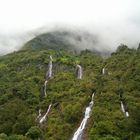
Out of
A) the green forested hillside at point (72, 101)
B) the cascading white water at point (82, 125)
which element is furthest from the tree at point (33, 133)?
the cascading white water at point (82, 125)

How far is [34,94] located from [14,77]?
29.8m

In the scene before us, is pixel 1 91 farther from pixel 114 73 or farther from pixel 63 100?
pixel 114 73

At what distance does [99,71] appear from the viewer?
186250mm

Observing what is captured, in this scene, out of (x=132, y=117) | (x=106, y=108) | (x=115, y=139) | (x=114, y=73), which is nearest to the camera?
(x=115, y=139)

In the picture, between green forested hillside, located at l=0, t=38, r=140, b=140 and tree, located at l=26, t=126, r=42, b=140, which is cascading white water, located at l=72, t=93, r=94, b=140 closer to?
green forested hillside, located at l=0, t=38, r=140, b=140

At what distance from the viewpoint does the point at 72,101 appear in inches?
5664

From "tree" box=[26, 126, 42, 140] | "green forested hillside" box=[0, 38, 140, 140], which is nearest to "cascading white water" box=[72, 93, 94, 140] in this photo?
"green forested hillside" box=[0, 38, 140, 140]

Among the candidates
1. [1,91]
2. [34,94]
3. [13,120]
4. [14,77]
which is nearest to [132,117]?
[13,120]

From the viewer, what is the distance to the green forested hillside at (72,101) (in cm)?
11094

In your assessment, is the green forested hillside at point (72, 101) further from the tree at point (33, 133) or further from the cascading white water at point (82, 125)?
the cascading white water at point (82, 125)

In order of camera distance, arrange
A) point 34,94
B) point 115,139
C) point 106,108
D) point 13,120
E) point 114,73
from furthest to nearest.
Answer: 1. point 114,73
2. point 34,94
3. point 106,108
4. point 13,120
5. point 115,139

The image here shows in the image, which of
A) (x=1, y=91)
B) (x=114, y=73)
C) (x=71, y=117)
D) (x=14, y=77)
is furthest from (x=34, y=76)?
(x=71, y=117)

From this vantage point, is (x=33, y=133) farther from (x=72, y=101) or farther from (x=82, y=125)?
(x=72, y=101)

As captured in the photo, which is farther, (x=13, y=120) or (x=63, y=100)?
(x=63, y=100)
